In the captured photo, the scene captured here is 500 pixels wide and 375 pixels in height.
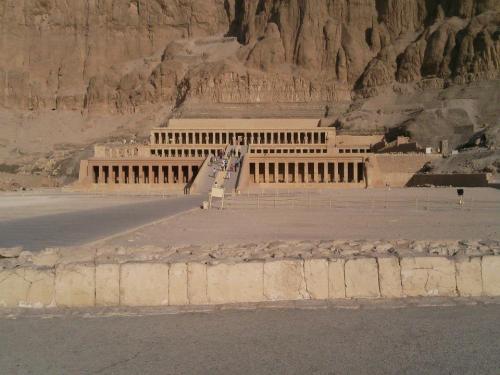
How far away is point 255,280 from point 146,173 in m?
56.9

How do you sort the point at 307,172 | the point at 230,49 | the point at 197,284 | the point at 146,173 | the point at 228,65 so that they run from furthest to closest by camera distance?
the point at 230,49, the point at 228,65, the point at 146,173, the point at 307,172, the point at 197,284

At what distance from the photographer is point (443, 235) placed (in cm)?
1535

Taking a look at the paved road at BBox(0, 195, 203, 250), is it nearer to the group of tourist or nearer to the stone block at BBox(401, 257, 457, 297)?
the stone block at BBox(401, 257, 457, 297)

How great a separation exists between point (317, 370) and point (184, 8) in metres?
143

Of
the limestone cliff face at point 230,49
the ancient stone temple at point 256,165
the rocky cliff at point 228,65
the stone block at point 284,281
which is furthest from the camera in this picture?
the limestone cliff face at point 230,49

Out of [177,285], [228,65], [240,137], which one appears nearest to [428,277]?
[177,285]

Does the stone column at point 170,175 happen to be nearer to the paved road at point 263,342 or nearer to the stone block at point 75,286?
the stone block at point 75,286

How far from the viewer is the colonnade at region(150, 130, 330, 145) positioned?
8350cm

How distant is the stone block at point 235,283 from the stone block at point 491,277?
3.71m

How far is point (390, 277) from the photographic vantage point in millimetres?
8414

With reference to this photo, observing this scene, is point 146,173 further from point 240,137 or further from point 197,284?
point 197,284

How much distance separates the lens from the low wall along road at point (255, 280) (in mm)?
8234

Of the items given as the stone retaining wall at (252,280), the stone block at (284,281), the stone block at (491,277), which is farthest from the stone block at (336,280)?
the stone block at (491,277)

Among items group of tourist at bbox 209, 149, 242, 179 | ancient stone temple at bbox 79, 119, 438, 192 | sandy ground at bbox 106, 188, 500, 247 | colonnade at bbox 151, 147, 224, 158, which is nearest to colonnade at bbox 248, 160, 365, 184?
ancient stone temple at bbox 79, 119, 438, 192
